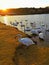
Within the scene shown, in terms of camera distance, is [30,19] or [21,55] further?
[30,19]

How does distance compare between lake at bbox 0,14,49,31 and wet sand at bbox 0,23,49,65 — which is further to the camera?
lake at bbox 0,14,49,31

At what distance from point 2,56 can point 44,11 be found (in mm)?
2201

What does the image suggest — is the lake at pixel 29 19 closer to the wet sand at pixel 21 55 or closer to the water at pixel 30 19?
the water at pixel 30 19

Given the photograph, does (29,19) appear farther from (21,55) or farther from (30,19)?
(21,55)

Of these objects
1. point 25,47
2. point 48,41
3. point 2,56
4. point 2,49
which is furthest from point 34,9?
point 2,56

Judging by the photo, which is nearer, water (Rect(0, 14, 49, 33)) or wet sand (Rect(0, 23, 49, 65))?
wet sand (Rect(0, 23, 49, 65))

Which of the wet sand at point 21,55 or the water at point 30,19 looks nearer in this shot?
the wet sand at point 21,55

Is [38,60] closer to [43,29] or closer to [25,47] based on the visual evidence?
[25,47]

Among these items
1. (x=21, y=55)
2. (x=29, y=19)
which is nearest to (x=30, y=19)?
(x=29, y=19)

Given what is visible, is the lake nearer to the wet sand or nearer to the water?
the water

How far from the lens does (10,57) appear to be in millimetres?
2439

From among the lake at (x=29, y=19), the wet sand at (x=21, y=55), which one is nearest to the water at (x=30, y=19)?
the lake at (x=29, y=19)

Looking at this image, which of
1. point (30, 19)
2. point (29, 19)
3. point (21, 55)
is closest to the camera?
point (21, 55)

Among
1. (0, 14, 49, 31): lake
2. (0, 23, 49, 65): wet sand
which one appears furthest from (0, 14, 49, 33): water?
(0, 23, 49, 65): wet sand
